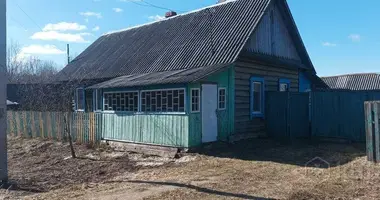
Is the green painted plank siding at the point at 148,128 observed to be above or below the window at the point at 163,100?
below

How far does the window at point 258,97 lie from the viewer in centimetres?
1551

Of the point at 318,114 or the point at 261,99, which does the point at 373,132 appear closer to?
the point at 318,114

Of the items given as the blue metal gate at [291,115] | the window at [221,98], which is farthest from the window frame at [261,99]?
the window at [221,98]

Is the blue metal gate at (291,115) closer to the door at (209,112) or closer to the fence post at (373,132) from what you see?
the door at (209,112)

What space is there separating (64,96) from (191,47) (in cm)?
752

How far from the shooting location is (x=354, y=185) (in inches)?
277

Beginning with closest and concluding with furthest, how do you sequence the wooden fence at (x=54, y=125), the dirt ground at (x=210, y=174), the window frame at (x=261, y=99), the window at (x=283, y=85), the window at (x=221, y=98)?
the dirt ground at (x=210, y=174), the window at (x=221, y=98), the window frame at (x=261, y=99), the wooden fence at (x=54, y=125), the window at (x=283, y=85)

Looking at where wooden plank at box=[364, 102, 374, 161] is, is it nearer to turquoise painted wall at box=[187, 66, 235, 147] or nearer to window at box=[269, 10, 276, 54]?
turquoise painted wall at box=[187, 66, 235, 147]

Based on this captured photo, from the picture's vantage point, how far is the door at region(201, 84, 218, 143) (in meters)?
12.4

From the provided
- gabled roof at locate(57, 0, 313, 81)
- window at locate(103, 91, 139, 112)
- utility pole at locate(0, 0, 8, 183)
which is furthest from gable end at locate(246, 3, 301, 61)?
utility pole at locate(0, 0, 8, 183)

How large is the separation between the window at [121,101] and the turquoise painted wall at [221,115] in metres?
2.86

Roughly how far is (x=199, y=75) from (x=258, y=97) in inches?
199

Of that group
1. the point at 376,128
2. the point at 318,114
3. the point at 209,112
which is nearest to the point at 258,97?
the point at 318,114

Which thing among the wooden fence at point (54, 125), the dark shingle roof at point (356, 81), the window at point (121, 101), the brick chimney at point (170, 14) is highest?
the brick chimney at point (170, 14)
